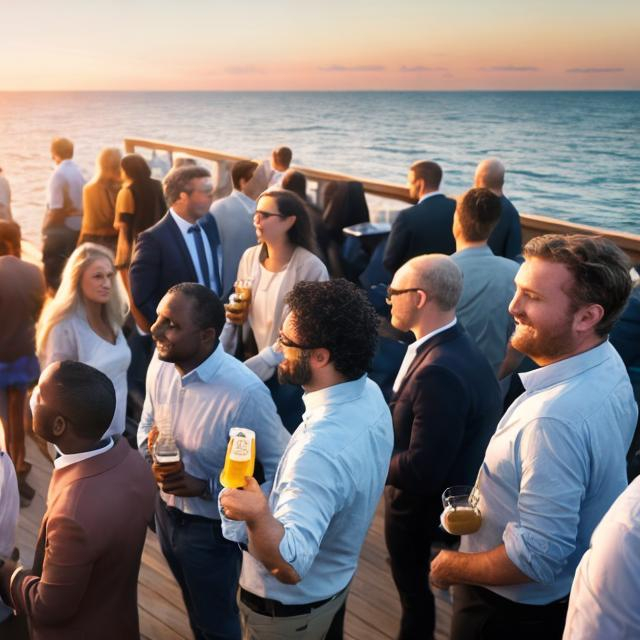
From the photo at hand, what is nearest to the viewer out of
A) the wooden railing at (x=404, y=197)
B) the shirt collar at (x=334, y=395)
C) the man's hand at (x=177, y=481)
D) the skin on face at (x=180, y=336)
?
the shirt collar at (x=334, y=395)

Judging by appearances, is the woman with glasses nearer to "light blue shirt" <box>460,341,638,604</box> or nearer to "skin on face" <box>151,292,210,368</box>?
"skin on face" <box>151,292,210,368</box>

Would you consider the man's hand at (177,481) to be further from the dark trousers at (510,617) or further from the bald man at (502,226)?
the bald man at (502,226)

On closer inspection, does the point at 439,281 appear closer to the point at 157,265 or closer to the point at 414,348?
the point at 414,348

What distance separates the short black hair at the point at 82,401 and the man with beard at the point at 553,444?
0.94m

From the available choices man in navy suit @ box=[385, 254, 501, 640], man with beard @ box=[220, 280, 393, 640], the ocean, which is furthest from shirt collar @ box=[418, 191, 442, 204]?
the ocean

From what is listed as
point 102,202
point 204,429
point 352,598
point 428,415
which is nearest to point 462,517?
point 428,415

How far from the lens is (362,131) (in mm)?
68938

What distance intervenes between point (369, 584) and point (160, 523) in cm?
115

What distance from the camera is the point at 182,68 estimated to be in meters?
75.3

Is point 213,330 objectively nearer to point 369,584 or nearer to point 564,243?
point 564,243

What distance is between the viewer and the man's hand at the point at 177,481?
2.11 meters

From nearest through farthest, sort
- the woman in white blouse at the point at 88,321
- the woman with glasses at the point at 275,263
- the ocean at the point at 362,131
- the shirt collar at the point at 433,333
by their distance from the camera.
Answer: the shirt collar at the point at 433,333, the woman in white blouse at the point at 88,321, the woman with glasses at the point at 275,263, the ocean at the point at 362,131

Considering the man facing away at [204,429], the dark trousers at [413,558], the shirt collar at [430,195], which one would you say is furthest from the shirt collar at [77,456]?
the shirt collar at [430,195]

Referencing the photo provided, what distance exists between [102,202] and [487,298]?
3.21 m
